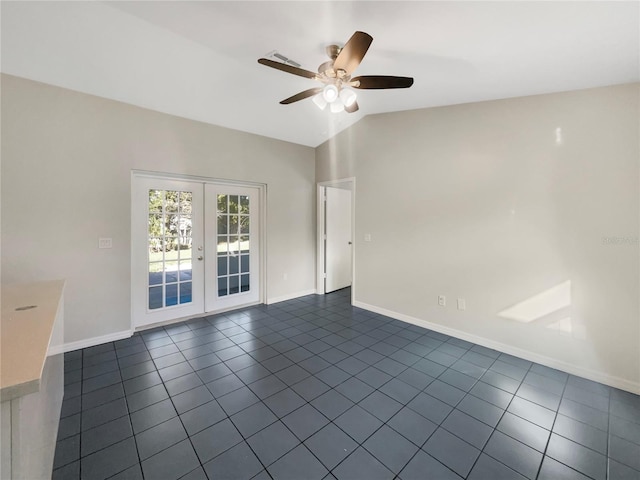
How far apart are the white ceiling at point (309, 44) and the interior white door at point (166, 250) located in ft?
3.54

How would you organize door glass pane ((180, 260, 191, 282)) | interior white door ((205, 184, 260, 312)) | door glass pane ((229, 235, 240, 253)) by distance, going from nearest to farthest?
1. door glass pane ((180, 260, 191, 282))
2. interior white door ((205, 184, 260, 312))
3. door glass pane ((229, 235, 240, 253))

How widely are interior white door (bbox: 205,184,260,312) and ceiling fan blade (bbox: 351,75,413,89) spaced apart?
103 inches

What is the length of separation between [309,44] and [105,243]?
294 centimetres

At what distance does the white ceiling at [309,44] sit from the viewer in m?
1.72

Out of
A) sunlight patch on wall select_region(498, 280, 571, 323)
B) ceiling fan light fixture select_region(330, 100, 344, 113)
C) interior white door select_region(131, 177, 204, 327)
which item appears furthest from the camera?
interior white door select_region(131, 177, 204, 327)

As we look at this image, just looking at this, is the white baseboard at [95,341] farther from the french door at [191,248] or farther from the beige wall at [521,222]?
the beige wall at [521,222]

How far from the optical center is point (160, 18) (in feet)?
6.50

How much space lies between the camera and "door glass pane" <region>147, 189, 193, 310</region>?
11.3 ft

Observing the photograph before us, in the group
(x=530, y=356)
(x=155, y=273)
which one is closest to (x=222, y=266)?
(x=155, y=273)

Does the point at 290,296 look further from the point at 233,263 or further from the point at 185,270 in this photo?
the point at 185,270

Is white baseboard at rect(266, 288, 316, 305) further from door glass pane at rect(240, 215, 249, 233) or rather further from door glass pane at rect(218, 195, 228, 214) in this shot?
door glass pane at rect(218, 195, 228, 214)

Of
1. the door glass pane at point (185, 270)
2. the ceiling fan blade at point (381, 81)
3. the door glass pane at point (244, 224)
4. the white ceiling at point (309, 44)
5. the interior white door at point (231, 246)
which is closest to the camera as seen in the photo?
the white ceiling at point (309, 44)

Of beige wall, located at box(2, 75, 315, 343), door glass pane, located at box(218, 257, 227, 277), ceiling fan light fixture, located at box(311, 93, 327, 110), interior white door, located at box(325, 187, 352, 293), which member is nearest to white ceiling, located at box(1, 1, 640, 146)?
beige wall, located at box(2, 75, 315, 343)

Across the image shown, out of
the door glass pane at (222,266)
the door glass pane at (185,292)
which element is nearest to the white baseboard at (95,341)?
the door glass pane at (185,292)
